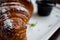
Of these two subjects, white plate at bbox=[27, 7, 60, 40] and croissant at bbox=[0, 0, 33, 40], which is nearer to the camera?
croissant at bbox=[0, 0, 33, 40]

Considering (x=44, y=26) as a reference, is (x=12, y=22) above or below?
above

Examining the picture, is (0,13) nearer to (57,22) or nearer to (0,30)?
(0,30)

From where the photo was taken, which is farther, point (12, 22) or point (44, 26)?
point (44, 26)

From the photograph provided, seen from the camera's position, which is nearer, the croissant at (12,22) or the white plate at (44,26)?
the croissant at (12,22)

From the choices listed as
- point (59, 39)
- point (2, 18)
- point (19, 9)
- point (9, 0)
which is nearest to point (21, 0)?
point (9, 0)

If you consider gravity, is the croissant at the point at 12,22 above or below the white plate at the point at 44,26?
above
